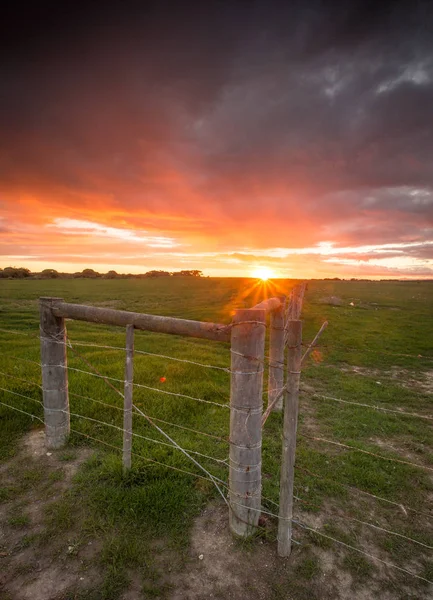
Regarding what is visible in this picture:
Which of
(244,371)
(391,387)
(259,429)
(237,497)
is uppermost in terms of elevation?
(244,371)

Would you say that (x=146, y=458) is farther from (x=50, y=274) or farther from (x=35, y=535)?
(x=50, y=274)

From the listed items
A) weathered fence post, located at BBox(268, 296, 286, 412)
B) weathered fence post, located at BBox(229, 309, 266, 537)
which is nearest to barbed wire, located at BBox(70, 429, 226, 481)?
weathered fence post, located at BBox(229, 309, 266, 537)

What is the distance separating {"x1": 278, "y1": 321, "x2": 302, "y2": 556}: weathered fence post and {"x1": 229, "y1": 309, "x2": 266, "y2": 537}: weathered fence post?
16.1 inches

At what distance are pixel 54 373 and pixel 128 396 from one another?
178cm

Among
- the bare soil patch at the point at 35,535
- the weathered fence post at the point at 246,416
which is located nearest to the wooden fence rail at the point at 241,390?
the weathered fence post at the point at 246,416

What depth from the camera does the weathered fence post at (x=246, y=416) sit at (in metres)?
3.85

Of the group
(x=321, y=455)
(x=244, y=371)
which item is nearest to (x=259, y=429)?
(x=244, y=371)

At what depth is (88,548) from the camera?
401 cm

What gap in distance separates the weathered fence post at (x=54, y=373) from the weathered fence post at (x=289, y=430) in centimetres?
415

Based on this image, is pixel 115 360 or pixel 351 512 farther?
pixel 115 360

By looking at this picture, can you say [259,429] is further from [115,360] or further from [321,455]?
[115,360]

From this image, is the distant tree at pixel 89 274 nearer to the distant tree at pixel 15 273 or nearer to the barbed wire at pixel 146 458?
the distant tree at pixel 15 273

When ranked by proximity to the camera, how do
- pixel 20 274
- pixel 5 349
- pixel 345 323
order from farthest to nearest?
pixel 20 274 → pixel 345 323 → pixel 5 349

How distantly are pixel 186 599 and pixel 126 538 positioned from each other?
1.09m
